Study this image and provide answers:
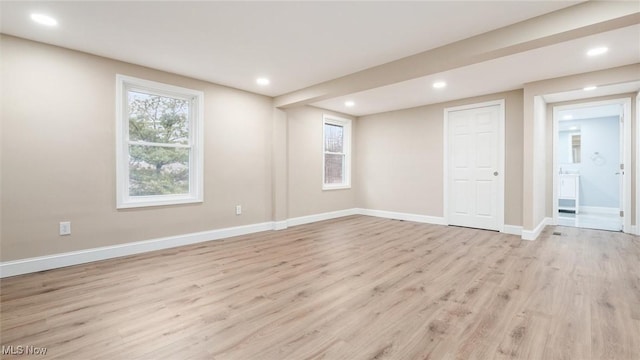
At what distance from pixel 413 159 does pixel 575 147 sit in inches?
191

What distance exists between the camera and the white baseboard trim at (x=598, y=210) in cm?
684

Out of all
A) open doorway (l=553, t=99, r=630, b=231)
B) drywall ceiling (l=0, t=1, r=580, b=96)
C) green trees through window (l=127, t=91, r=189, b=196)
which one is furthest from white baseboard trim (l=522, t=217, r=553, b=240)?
green trees through window (l=127, t=91, r=189, b=196)

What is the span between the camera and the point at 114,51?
324 centimetres

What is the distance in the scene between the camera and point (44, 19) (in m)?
2.59

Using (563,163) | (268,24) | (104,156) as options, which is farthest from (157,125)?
(563,163)

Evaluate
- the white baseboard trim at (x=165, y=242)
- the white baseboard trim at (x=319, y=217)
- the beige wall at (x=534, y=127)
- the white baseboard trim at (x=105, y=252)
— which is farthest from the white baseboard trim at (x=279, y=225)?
the beige wall at (x=534, y=127)

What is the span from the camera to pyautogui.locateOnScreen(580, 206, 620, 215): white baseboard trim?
684cm

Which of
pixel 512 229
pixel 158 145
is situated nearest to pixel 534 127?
pixel 512 229

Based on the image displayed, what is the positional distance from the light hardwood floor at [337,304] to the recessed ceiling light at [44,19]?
239cm

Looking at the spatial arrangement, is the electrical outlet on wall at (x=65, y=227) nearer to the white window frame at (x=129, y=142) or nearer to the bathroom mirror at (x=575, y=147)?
the white window frame at (x=129, y=142)

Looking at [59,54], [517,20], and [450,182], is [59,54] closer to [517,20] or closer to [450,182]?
[517,20]

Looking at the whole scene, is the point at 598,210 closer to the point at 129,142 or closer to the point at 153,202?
the point at 153,202

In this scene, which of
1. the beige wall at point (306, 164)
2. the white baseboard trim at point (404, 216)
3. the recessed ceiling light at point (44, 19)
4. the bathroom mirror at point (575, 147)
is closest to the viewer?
the recessed ceiling light at point (44, 19)

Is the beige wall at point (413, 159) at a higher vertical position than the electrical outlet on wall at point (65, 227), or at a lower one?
higher
